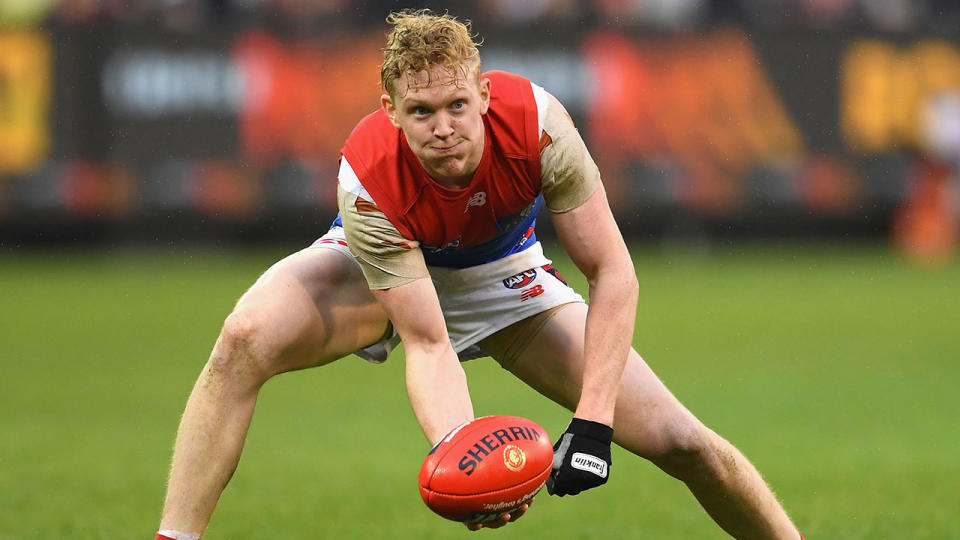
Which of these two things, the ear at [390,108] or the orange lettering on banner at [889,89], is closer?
the ear at [390,108]

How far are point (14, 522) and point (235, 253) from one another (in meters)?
14.7

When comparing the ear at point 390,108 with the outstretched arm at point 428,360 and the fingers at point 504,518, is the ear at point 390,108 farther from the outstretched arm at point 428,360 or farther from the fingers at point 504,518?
the fingers at point 504,518

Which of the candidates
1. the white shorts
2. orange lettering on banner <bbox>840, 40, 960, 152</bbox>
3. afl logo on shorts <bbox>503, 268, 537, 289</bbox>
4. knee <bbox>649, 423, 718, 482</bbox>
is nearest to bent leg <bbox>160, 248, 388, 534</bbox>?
the white shorts

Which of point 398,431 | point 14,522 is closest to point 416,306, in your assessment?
point 14,522

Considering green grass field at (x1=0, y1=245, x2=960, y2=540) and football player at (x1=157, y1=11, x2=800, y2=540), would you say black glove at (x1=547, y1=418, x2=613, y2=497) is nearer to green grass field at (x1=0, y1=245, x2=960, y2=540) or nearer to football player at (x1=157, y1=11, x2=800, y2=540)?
football player at (x1=157, y1=11, x2=800, y2=540)

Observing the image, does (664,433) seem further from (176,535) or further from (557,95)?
(557,95)

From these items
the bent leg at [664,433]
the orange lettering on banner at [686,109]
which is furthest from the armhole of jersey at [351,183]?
the orange lettering on banner at [686,109]

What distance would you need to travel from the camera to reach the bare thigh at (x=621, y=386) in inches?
204

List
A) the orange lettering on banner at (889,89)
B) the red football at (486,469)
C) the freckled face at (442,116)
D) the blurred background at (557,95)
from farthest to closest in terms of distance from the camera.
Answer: the orange lettering on banner at (889,89) < the blurred background at (557,95) < the freckled face at (442,116) < the red football at (486,469)

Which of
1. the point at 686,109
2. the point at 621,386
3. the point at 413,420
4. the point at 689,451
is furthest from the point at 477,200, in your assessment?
the point at 686,109

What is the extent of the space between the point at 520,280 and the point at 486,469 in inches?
50.8

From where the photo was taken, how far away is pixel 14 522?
681 cm

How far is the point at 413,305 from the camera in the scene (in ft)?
16.0

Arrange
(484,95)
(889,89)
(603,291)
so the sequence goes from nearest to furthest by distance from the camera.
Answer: (484,95) → (603,291) → (889,89)
